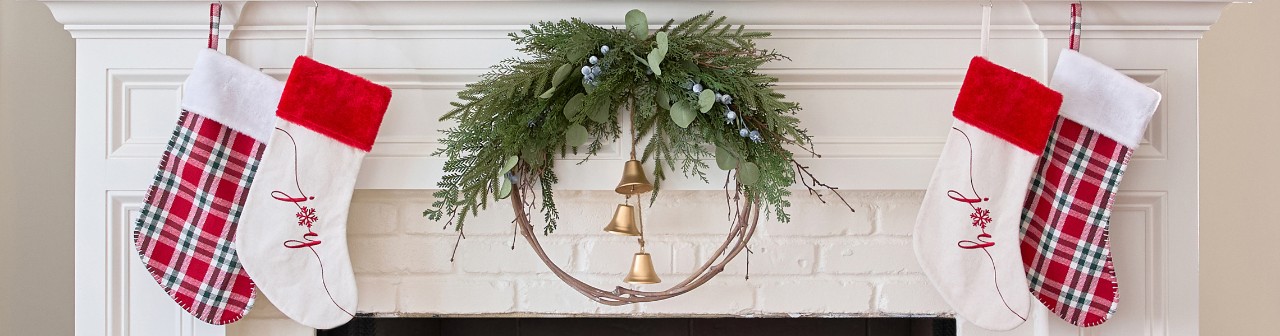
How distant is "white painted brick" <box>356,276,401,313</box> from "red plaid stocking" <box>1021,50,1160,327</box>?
1024mm

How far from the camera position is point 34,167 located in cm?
143

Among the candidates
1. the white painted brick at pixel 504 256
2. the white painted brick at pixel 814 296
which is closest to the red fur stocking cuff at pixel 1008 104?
the white painted brick at pixel 814 296

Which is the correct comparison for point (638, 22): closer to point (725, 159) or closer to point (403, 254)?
point (725, 159)

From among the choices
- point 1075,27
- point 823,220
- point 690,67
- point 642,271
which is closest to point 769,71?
point 690,67

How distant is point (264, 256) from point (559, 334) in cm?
53

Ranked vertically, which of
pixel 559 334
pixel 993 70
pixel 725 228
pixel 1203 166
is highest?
pixel 993 70

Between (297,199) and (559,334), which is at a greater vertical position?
(297,199)

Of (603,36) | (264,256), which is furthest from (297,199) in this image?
(603,36)

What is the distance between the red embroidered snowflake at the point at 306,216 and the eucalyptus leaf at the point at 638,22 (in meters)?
0.56

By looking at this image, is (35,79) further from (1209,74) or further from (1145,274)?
(1209,74)

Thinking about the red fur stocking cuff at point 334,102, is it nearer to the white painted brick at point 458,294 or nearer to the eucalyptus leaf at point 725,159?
the white painted brick at point 458,294

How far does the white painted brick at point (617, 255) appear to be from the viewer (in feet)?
4.26

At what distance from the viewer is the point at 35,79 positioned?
1.42 m

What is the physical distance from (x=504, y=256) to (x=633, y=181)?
0.28 metres
